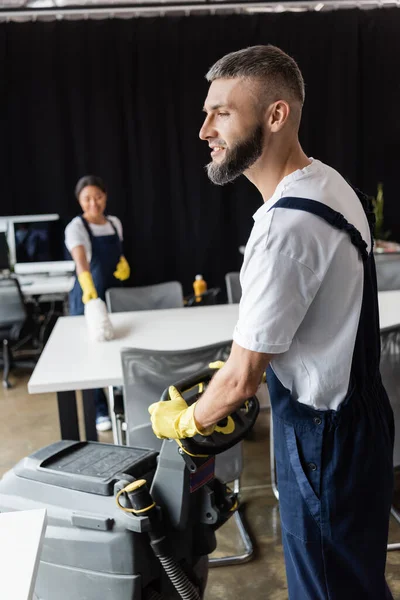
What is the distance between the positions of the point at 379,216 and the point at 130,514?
16.4 feet

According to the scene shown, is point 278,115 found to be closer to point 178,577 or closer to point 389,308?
point 178,577

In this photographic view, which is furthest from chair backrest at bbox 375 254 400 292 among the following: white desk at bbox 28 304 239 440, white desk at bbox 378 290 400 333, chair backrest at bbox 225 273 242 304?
white desk at bbox 28 304 239 440

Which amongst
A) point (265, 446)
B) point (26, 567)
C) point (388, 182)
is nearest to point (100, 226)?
point (265, 446)

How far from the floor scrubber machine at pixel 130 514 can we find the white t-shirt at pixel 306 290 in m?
0.31

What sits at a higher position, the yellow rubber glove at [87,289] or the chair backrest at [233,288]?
the yellow rubber glove at [87,289]

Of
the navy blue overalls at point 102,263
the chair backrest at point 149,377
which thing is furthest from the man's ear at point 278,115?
the navy blue overalls at point 102,263

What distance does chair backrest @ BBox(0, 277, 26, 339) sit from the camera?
175 inches

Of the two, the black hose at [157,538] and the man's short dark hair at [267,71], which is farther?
the black hose at [157,538]

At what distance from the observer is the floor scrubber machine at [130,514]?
154 centimetres

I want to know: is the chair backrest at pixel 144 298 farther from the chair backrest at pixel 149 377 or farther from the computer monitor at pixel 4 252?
the computer monitor at pixel 4 252

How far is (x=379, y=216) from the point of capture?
19.7ft

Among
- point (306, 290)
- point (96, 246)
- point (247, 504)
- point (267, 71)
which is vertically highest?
point (267, 71)

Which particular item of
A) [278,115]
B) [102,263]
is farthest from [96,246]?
[278,115]

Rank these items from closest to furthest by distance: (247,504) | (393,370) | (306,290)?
1. (306,290)
2. (393,370)
3. (247,504)
